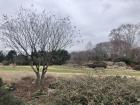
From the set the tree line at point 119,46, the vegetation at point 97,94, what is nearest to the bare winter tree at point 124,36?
the tree line at point 119,46

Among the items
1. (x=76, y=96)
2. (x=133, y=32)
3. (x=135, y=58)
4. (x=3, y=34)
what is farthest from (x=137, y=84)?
(x=133, y=32)

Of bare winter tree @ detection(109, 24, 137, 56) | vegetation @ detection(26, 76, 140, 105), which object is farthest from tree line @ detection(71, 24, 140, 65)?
vegetation @ detection(26, 76, 140, 105)

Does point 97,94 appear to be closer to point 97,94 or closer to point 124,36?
point 97,94

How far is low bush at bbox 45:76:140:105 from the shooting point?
9.55 meters

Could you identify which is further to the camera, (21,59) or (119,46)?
(119,46)

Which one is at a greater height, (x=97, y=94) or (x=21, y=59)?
(x=21, y=59)

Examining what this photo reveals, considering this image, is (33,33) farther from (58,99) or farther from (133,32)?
(133,32)

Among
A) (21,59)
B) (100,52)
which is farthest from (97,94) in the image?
(100,52)

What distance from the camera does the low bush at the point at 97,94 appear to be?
9.55 m

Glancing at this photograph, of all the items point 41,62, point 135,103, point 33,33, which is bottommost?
point 135,103

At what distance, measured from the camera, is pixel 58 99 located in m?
10.4

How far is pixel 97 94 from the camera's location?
9844 millimetres

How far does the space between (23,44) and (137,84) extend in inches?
539

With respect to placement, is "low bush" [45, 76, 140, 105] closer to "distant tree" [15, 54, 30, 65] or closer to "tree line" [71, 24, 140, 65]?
"distant tree" [15, 54, 30, 65]
